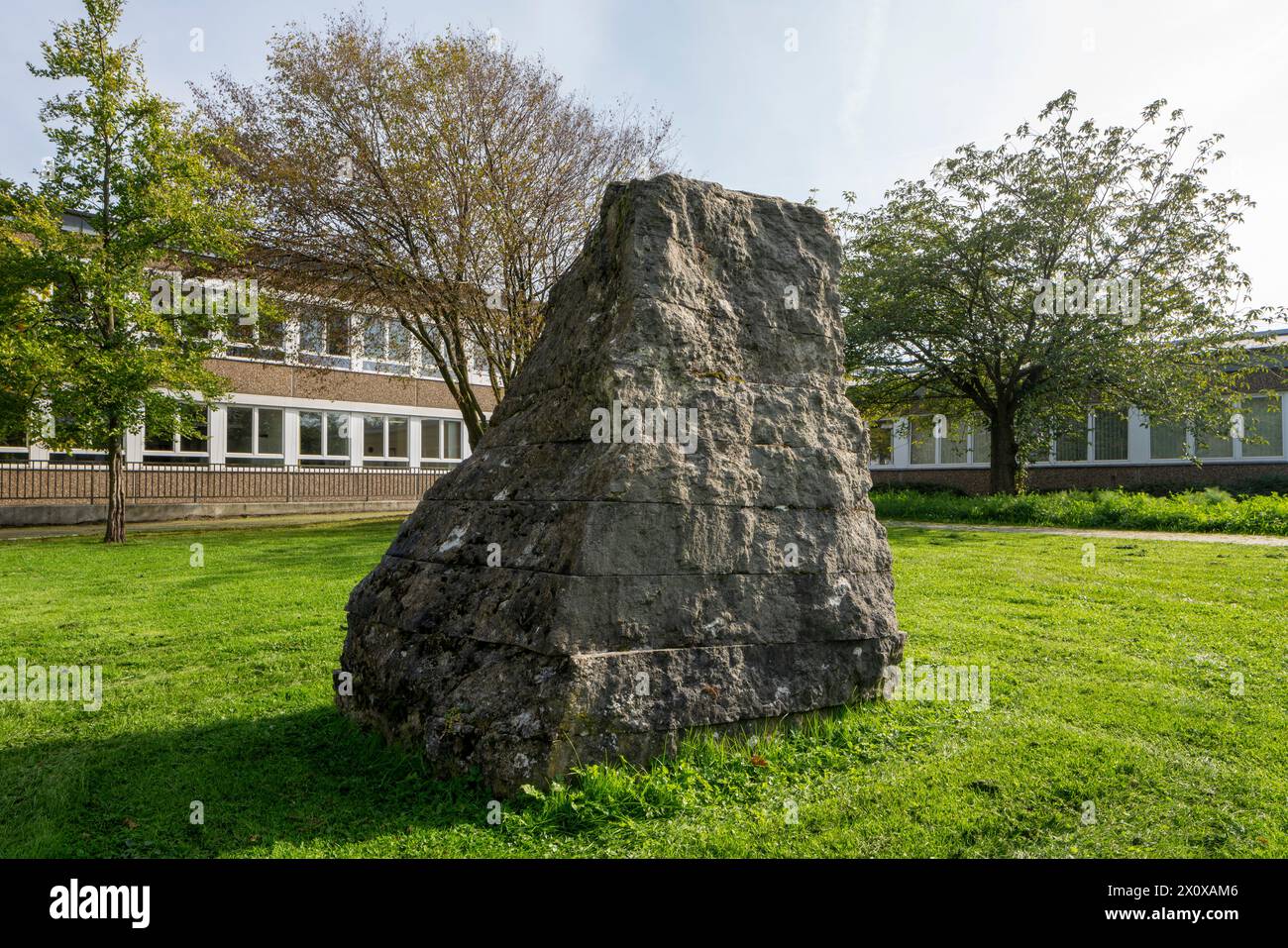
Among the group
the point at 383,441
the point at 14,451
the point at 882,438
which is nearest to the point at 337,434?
the point at 383,441

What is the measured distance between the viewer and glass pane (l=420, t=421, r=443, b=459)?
31.4 m

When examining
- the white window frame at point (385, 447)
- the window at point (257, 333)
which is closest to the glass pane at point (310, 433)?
the white window frame at point (385, 447)

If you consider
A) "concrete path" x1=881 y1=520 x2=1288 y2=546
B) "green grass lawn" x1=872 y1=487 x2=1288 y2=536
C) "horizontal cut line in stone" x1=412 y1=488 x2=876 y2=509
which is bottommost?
"concrete path" x1=881 y1=520 x2=1288 y2=546

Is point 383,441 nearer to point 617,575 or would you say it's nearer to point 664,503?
point 664,503

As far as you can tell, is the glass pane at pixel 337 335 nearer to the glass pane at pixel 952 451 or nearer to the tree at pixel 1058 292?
the tree at pixel 1058 292

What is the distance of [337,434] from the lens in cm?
2864

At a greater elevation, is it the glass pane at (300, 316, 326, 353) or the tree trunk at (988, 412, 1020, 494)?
the glass pane at (300, 316, 326, 353)

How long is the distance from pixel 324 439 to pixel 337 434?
1.64 ft

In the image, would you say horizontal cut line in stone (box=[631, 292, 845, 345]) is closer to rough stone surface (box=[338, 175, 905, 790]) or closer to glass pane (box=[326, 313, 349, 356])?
rough stone surface (box=[338, 175, 905, 790])

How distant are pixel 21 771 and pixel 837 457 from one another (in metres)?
4.55

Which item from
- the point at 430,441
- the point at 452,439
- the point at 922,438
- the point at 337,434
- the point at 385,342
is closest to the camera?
the point at 385,342

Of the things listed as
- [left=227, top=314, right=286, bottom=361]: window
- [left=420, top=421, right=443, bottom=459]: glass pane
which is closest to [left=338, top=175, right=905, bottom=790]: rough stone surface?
[left=227, top=314, right=286, bottom=361]: window

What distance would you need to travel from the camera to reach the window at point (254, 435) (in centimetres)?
2612
